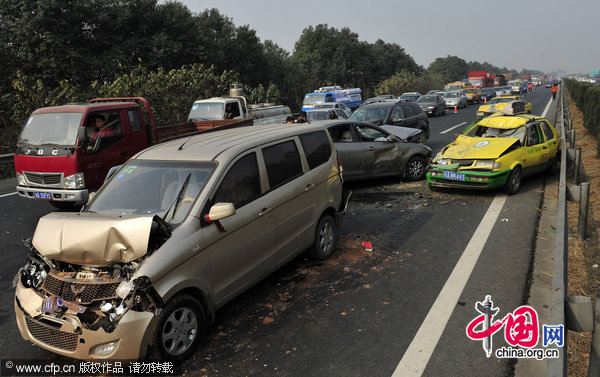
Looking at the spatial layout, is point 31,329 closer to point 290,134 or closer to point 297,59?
point 290,134

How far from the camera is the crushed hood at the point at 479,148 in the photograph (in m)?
9.10

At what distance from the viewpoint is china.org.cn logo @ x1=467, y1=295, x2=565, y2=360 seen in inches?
152

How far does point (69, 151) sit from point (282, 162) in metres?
4.95

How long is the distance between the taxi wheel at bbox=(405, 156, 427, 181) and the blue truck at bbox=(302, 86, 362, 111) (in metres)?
18.4

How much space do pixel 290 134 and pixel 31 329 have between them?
3.48 metres

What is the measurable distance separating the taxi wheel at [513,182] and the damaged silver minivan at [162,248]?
5.42m

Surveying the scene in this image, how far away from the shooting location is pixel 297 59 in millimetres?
67875

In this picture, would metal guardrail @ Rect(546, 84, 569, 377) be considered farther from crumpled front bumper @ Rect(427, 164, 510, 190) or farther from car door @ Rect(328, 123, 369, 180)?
car door @ Rect(328, 123, 369, 180)

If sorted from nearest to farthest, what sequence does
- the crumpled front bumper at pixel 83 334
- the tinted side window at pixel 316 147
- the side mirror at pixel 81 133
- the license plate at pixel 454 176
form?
1. the crumpled front bumper at pixel 83 334
2. the tinted side window at pixel 316 147
3. the side mirror at pixel 81 133
4. the license plate at pixel 454 176

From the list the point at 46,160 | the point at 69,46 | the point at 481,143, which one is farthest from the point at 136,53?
the point at 481,143

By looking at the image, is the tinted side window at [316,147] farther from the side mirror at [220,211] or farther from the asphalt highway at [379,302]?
the side mirror at [220,211]

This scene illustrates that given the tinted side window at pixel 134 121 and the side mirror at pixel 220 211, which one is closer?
the side mirror at pixel 220 211

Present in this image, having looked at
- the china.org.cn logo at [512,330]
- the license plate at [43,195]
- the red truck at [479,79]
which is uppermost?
the red truck at [479,79]

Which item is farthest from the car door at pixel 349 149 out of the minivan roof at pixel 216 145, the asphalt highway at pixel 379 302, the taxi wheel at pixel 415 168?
the minivan roof at pixel 216 145
